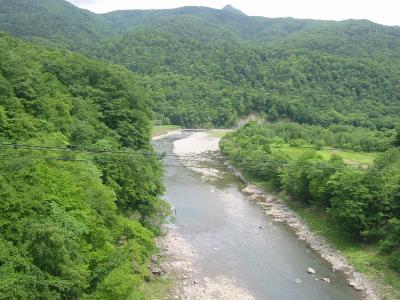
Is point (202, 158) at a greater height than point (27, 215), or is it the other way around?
point (27, 215)

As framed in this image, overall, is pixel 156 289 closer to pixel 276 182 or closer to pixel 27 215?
pixel 27 215

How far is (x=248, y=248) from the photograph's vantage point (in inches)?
1464

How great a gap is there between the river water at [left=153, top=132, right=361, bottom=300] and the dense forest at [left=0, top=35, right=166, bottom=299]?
553 centimetres

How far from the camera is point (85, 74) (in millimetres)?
49750

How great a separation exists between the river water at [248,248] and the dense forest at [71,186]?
5.53m

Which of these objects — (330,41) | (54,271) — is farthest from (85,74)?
(330,41)

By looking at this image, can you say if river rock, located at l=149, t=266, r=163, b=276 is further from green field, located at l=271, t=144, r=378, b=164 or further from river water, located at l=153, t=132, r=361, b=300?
green field, located at l=271, t=144, r=378, b=164

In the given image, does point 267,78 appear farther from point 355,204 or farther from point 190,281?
point 190,281

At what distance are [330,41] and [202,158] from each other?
470 feet

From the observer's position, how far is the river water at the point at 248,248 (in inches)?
1196

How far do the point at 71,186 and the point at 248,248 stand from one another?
18.9m

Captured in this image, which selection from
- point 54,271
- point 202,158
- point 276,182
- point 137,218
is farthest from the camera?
point 202,158

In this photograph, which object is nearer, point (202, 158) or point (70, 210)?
point (70, 210)

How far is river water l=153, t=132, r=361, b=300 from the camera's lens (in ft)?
99.7
